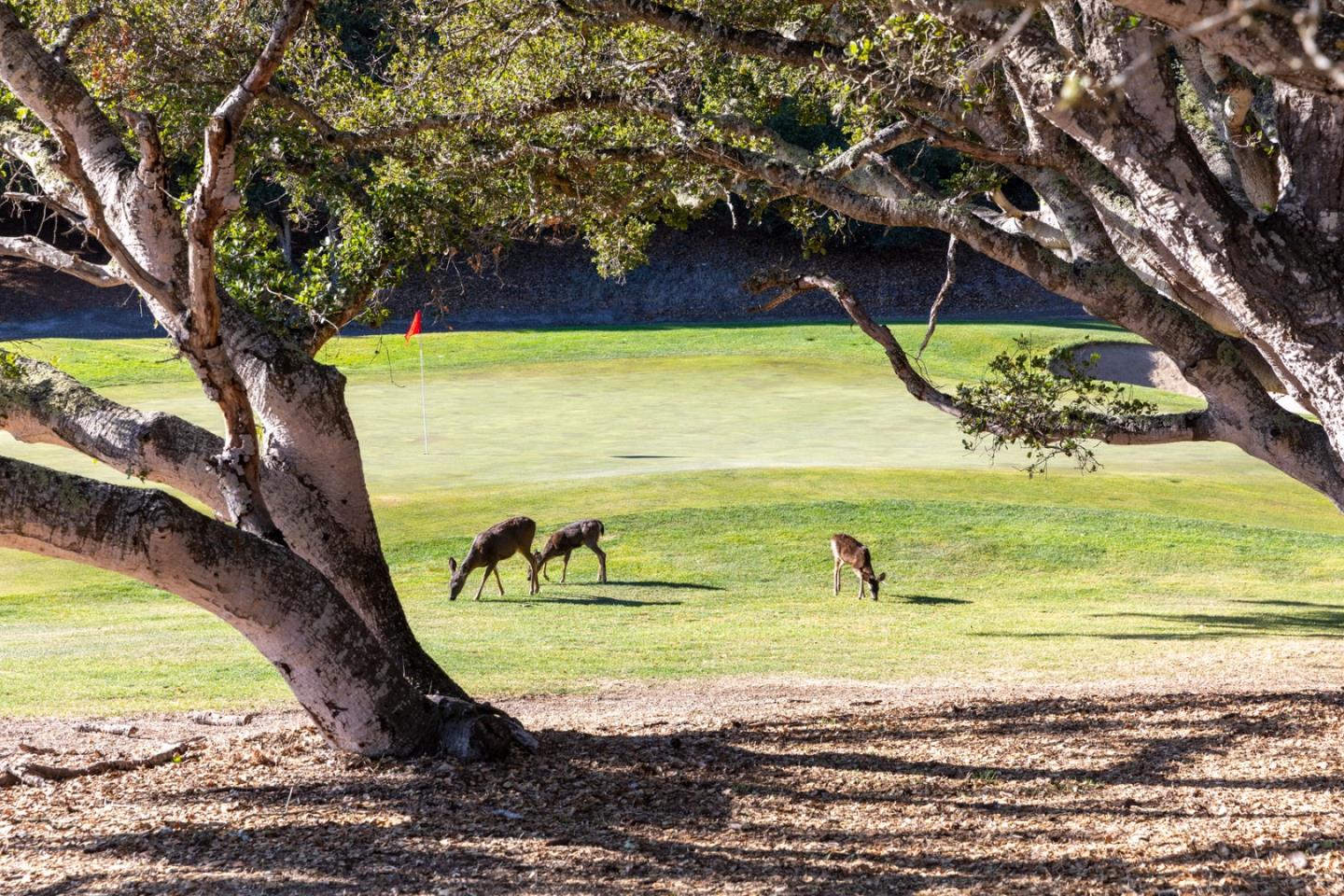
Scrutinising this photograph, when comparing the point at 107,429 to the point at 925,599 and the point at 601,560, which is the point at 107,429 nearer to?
the point at 601,560

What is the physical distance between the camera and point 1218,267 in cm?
708

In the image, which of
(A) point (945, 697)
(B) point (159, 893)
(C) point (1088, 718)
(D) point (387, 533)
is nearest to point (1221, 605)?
(A) point (945, 697)

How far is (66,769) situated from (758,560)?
476 inches

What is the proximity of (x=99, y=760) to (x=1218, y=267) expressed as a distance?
6971 mm

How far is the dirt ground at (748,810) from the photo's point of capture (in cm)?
634

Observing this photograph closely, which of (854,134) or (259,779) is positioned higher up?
(854,134)

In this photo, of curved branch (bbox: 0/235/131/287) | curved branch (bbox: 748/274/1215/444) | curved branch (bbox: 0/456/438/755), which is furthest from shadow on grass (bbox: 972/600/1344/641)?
curved branch (bbox: 0/235/131/287)

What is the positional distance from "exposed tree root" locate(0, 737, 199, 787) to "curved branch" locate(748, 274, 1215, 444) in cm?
459

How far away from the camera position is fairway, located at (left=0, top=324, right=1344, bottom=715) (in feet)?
46.3

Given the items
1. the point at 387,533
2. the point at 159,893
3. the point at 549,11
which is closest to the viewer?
the point at 159,893

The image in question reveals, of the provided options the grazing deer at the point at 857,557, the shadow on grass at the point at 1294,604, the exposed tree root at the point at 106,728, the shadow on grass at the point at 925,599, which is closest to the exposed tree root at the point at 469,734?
the exposed tree root at the point at 106,728

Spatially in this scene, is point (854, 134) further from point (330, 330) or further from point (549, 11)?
point (330, 330)

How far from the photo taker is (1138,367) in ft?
136

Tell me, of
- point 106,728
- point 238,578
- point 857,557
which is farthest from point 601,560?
point 238,578
